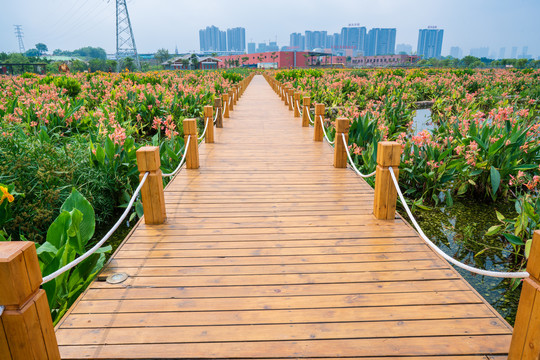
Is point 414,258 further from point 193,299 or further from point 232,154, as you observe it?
point 232,154

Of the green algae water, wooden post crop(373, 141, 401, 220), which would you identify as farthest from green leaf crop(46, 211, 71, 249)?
the green algae water

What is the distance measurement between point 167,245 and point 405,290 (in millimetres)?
1843

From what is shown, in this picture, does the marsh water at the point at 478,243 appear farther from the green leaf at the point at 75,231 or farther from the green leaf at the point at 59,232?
the green leaf at the point at 59,232

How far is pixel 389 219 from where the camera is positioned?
11.6 ft

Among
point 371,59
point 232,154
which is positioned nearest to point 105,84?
point 232,154

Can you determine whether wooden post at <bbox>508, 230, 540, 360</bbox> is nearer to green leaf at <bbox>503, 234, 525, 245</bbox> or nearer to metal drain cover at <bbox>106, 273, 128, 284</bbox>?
green leaf at <bbox>503, 234, 525, 245</bbox>

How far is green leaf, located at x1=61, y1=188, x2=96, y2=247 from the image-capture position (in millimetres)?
2943

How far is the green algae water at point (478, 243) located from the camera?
10.4 feet

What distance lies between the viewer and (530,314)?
63.1 inches

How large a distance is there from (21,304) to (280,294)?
4.62 ft

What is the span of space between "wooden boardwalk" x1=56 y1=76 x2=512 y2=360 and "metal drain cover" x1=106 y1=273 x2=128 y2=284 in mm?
38

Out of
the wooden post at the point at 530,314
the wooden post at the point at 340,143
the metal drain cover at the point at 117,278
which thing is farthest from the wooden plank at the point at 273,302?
the wooden post at the point at 340,143

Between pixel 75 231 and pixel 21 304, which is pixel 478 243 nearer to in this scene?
pixel 75 231

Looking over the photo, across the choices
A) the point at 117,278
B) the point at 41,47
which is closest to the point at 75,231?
the point at 117,278
